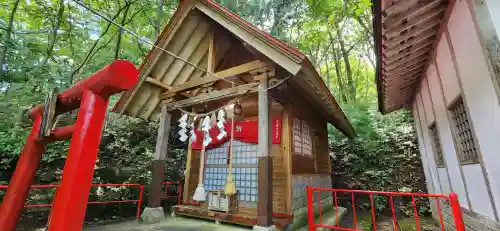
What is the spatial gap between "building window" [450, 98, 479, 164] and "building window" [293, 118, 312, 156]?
4085 mm

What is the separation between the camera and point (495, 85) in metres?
3.72

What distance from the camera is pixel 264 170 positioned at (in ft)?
17.3

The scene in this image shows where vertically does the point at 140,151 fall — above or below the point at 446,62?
below

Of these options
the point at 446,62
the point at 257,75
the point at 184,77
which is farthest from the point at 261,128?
the point at 446,62

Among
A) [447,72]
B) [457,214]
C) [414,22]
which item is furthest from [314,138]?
[457,214]

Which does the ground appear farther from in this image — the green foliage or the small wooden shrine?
the green foliage

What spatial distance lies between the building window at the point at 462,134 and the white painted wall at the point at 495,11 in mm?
2215

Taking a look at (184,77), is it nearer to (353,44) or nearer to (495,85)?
(495,85)

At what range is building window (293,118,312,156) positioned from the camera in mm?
7812

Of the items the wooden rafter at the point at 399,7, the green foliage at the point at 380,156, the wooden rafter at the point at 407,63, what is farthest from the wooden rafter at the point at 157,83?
the green foliage at the point at 380,156

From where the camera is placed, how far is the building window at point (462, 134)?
5.25 meters

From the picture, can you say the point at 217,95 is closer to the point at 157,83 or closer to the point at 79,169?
the point at 157,83

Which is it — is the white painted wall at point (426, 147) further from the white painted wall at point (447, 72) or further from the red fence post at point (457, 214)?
the red fence post at point (457, 214)

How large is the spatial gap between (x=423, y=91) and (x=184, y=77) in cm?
857
